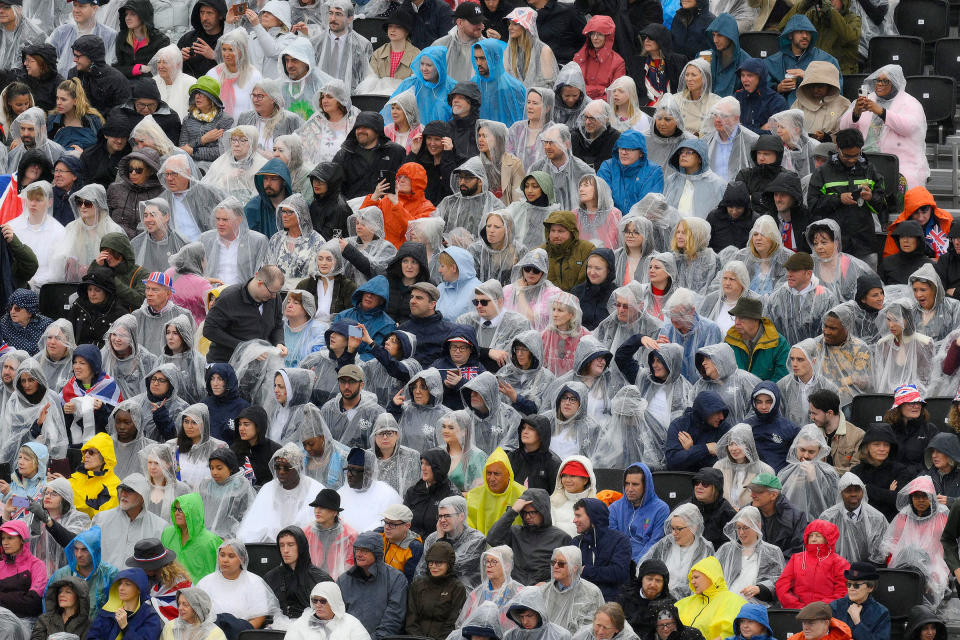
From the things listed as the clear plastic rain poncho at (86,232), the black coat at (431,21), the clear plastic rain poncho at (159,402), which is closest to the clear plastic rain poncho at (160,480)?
the clear plastic rain poncho at (159,402)

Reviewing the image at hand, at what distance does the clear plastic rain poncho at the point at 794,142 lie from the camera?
617 inches

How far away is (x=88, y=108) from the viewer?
16.7 metres

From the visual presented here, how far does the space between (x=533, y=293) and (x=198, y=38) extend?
4661 mm

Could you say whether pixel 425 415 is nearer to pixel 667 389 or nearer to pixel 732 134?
pixel 667 389

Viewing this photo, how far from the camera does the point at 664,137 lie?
630 inches

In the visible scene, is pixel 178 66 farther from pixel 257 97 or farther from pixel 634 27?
pixel 634 27

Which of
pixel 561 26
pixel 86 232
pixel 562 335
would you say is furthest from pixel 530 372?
pixel 561 26

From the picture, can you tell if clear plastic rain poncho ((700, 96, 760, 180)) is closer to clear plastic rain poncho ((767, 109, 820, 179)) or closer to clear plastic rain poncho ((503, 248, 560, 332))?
clear plastic rain poncho ((767, 109, 820, 179))

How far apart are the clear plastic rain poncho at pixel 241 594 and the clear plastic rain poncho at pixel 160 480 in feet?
3.27

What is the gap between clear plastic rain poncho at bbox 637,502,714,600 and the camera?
12.3m

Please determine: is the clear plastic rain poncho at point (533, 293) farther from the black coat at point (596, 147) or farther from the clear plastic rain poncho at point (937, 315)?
the clear plastic rain poncho at point (937, 315)

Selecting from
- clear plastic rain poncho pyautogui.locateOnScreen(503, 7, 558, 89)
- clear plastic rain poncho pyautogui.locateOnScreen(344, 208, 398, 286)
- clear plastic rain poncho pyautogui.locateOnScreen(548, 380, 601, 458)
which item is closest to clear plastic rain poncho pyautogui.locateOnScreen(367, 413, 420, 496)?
clear plastic rain poncho pyautogui.locateOnScreen(548, 380, 601, 458)

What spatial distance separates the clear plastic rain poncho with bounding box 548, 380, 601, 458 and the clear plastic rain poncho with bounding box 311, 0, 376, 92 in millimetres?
4803

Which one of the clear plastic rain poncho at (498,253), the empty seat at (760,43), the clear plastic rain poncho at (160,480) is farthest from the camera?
the empty seat at (760,43)
